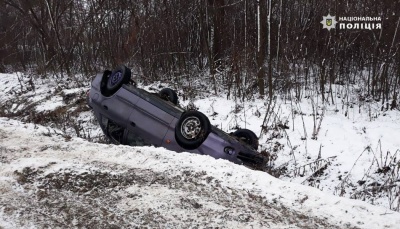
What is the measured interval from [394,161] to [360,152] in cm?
71

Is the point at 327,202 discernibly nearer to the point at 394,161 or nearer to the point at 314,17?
the point at 394,161

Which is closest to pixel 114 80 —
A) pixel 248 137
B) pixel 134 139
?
pixel 134 139

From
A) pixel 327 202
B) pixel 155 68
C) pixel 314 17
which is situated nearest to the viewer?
pixel 327 202

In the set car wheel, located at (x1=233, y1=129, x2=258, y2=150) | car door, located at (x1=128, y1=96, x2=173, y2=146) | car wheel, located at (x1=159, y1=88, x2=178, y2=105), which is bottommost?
car wheel, located at (x1=233, y1=129, x2=258, y2=150)

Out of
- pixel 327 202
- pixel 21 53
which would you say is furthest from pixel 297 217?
pixel 21 53

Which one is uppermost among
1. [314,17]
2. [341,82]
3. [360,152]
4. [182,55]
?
[314,17]

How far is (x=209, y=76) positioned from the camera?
11.6 m

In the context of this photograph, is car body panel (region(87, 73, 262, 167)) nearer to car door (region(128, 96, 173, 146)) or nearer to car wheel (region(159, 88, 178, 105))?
car door (region(128, 96, 173, 146))

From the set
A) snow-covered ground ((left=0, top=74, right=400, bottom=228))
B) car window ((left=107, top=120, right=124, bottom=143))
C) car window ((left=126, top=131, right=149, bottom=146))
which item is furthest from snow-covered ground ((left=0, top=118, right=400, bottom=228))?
car window ((left=107, top=120, right=124, bottom=143))

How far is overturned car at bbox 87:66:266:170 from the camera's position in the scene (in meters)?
5.75

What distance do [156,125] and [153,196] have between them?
106 inches

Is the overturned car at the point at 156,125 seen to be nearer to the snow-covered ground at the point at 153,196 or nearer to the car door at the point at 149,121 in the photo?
the car door at the point at 149,121

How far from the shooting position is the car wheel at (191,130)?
18.8ft

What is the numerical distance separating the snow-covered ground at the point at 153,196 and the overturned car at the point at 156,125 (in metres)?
1.31
